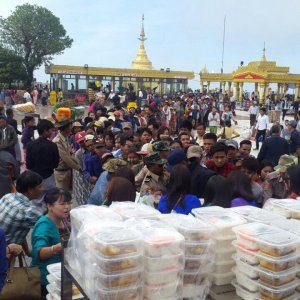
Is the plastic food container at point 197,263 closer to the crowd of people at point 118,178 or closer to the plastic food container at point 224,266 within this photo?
the plastic food container at point 224,266

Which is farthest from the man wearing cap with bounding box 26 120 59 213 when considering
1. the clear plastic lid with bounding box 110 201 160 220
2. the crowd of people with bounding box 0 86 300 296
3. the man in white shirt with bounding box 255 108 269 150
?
the man in white shirt with bounding box 255 108 269 150

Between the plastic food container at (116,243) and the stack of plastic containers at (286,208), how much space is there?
3.63ft

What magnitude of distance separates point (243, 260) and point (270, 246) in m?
0.21

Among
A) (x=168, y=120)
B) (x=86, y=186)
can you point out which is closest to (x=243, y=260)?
(x=86, y=186)

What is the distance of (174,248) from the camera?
6.57 feet

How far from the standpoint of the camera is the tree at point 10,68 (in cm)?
3597

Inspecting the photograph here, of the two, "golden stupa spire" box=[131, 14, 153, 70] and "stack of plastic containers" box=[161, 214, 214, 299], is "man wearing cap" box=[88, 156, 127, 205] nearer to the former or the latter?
"stack of plastic containers" box=[161, 214, 214, 299]

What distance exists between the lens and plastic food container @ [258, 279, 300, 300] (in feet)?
6.65

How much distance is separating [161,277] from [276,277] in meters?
0.59

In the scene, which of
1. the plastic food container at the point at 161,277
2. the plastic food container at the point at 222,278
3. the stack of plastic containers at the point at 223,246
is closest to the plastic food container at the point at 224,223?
the stack of plastic containers at the point at 223,246

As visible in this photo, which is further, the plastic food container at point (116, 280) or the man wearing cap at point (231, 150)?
the man wearing cap at point (231, 150)

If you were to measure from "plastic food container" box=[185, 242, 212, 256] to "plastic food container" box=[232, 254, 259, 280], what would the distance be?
0.18m

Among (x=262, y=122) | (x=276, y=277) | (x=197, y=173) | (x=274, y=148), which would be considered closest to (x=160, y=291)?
(x=276, y=277)

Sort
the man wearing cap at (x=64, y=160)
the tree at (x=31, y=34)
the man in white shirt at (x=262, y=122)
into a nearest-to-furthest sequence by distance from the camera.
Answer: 1. the man wearing cap at (x=64, y=160)
2. the man in white shirt at (x=262, y=122)
3. the tree at (x=31, y=34)
